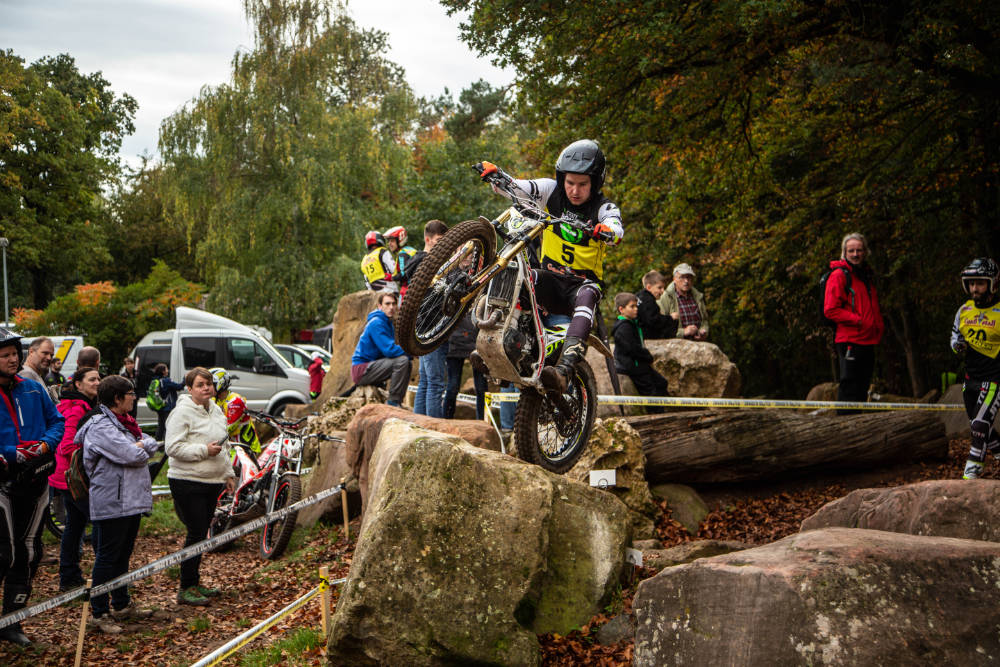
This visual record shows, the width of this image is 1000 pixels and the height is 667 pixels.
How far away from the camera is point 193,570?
830 centimetres

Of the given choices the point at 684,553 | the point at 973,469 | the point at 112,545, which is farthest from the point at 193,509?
the point at 973,469

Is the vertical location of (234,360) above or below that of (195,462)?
above

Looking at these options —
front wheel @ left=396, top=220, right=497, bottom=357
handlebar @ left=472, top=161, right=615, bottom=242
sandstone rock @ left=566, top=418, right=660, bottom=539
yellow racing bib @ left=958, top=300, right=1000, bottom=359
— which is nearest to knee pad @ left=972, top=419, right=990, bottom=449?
yellow racing bib @ left=958, top=300, right=1000, bottom=359

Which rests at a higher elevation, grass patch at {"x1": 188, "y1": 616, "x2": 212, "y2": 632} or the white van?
the white van

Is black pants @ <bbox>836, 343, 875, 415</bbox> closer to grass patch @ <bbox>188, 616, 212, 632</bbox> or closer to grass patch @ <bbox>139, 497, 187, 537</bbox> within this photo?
grass patch @ <bbox>188, 616, 212, 632</bbox>

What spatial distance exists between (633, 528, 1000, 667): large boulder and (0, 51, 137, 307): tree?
3614 centimetres

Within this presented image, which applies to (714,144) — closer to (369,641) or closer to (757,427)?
(757,427)

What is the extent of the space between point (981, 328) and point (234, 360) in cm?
1494

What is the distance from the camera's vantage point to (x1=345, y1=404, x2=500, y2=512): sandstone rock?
838cm

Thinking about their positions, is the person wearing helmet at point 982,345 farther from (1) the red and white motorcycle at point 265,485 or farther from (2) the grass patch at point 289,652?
(1) the red and white motorcycle at point 265,485

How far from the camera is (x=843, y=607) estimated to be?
4.02 m

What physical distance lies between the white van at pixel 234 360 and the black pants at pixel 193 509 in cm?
1004

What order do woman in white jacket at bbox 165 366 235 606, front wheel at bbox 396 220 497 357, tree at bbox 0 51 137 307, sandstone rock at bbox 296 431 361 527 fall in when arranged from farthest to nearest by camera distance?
tree at bbox 0 51 137 307 < sandstone rock at bbox 296 431 361 527 < woman in white jacket at bbox 165 366 235 606 < front wheel at bbox 396 220 497 357

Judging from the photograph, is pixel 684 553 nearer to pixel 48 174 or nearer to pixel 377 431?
pixel 377 431
